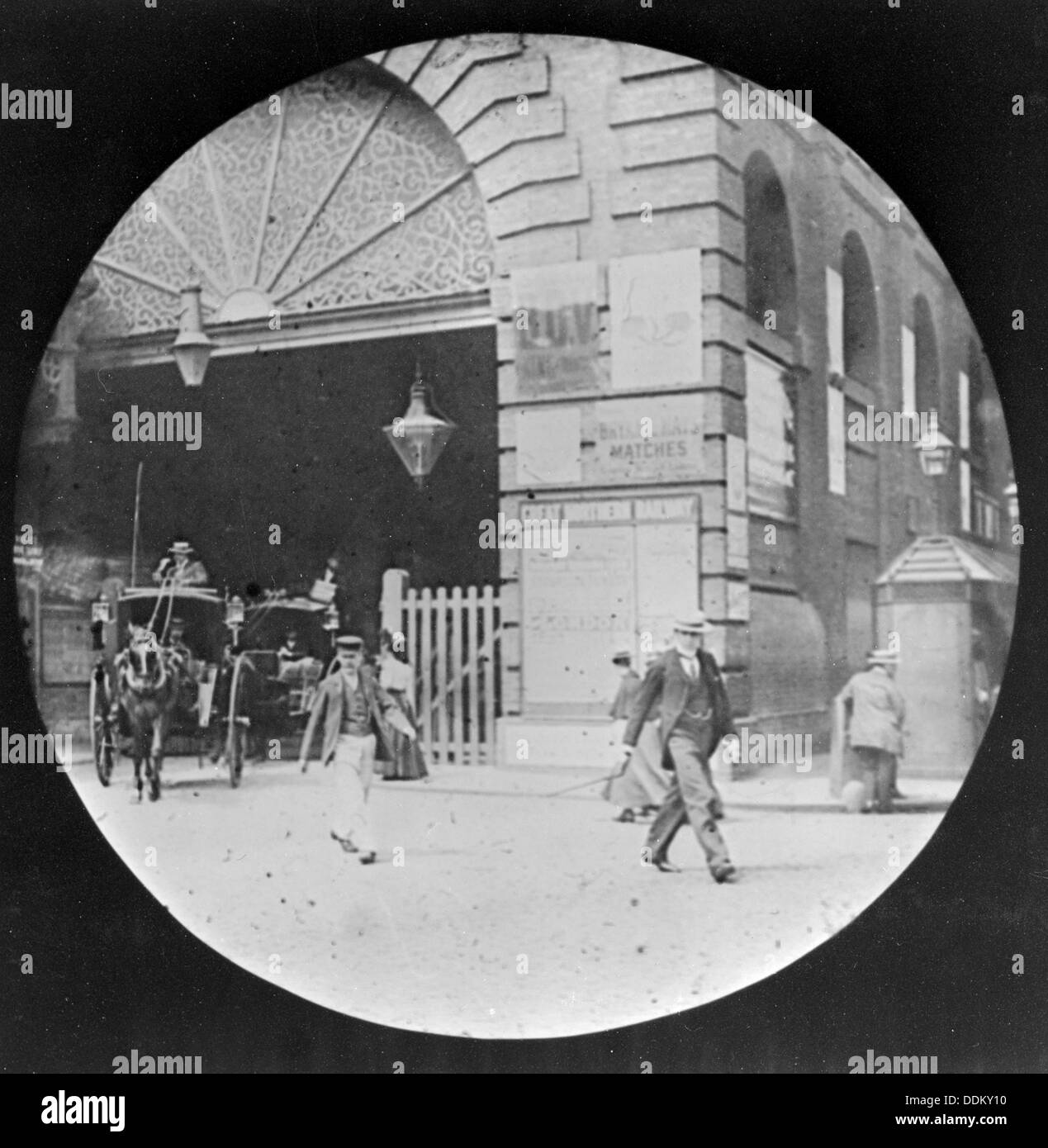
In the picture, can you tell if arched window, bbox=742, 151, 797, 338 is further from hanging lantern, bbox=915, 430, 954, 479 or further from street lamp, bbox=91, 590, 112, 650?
street lamp, bbox=91, 590, 112, 650

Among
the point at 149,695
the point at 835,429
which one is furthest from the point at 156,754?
the point at 835,429

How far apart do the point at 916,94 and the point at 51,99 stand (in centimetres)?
294

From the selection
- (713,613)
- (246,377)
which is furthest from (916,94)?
(246,377)

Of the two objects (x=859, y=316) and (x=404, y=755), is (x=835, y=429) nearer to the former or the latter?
(x=859, y=316)

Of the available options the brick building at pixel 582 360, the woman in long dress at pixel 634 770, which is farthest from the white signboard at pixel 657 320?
the woman in long dress at pixel 634 770

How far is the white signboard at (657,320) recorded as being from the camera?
4.25 meters

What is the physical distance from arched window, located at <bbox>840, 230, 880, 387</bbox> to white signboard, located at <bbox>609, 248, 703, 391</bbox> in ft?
1.60

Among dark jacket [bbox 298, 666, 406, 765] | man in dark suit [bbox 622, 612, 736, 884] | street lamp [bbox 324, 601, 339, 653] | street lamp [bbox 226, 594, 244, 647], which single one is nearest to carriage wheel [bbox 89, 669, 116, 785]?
street lamp [bbox 226, 594, 244, 647]

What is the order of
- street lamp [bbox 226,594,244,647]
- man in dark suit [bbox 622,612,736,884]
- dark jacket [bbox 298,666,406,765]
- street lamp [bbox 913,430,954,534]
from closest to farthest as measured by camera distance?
man in dark suit [bbox 622,612,736,884] → street lamp [bbox 913,430,954,534] → dark jacket [bbox 298,666,406,765] → street lamp [bbox 226,594,244,647]

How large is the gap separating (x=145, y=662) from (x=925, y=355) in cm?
270

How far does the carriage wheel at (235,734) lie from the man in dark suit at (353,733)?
21 cm

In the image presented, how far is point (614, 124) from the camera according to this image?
4.30 m

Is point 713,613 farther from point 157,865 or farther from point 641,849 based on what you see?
point 157,865

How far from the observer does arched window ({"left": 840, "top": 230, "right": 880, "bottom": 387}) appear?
4344mm
